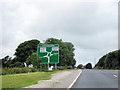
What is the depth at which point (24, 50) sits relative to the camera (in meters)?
70.2

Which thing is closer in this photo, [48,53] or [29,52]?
[48,53]

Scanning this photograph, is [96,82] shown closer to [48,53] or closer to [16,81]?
[16,81]

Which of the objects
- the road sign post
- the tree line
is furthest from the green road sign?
the tree line

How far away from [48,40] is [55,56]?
28.1m

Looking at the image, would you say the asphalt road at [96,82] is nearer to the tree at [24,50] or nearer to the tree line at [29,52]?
the tree line at [29,52]

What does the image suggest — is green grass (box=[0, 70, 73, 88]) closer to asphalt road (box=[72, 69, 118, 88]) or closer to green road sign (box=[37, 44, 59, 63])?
asphalt road (box=[72, 69, 118, 88])

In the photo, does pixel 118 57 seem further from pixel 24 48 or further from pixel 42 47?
pixel 42 47

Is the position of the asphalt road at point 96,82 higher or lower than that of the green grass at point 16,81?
lower

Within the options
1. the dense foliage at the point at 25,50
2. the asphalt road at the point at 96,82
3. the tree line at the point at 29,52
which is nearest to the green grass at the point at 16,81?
the asphalt road at the point at 96,82

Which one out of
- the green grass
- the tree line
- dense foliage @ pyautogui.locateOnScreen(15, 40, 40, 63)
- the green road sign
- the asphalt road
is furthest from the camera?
dense foliage @ pyautogui.locateOnScreen(15, 40, 40, 63)

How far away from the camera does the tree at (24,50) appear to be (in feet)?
229

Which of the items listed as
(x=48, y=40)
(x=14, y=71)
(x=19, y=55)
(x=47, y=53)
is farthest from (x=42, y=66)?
(x=19, y=55)

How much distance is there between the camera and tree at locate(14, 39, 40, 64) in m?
69.9

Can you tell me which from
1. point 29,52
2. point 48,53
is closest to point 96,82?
point 48,53
